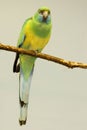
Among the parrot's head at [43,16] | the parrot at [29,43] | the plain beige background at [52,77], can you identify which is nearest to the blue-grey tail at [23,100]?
the parrot at [29,43]

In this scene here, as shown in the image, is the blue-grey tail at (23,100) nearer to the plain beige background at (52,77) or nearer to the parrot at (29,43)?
the parrot at (29,43)

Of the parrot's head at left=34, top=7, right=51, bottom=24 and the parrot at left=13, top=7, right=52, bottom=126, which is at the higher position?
the parrot's head at left=34, top=7, right=51, bottom=24

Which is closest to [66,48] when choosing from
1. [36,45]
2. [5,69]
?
[5,69]

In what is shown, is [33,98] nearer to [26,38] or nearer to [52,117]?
[52,117]

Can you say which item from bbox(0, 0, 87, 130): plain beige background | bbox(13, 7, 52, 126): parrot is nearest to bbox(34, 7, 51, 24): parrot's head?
bbox(13, 7, 52, 126): parrot

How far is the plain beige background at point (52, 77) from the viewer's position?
1265 mm

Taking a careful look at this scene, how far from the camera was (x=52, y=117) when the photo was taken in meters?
1.28

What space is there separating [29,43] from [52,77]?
42cm

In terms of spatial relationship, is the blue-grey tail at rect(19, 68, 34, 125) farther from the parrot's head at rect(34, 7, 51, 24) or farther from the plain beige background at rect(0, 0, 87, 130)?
the plain beige background at rect(0, 0, 87, 130)

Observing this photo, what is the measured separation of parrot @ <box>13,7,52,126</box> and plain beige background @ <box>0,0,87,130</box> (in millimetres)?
358

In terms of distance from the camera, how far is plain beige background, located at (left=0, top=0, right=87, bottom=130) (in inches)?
49.8

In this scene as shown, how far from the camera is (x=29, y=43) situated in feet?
3.00

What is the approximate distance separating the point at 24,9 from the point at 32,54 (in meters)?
0.55

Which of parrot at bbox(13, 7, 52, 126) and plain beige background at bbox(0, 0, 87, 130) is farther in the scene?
plain beige background at bbox(0, 0, 87, 130)
